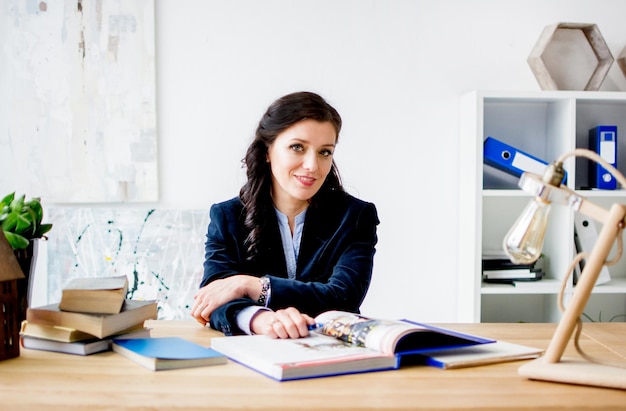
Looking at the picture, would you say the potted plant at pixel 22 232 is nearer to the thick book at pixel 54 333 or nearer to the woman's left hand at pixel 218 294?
the thick book at pixel 54 333

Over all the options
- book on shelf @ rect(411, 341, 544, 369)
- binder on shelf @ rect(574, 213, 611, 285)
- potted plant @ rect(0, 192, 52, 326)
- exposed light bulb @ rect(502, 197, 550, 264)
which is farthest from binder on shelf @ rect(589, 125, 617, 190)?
potted plant @ rect(0, 192, 52, 326)

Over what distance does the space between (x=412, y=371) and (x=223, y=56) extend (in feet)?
7.53

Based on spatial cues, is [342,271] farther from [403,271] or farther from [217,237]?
[403,271]

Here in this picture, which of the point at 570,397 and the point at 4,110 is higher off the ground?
the point at 4,110

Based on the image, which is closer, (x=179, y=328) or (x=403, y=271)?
(x=179, y=328)

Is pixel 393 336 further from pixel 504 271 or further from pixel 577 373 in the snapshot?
pixel 504 271

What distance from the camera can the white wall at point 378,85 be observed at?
315 centimetres

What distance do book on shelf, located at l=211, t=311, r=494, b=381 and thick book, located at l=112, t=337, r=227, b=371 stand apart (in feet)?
0.16

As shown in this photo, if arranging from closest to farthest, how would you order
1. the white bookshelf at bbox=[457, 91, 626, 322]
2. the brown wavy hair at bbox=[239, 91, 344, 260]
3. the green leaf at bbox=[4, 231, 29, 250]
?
the green leaf at bbox=[4, 231, 29, 250], the brown wavy hair at bbox=[239, 91, 344, 260], the white bookshelf at bbox=[457, 91, 626, 322]

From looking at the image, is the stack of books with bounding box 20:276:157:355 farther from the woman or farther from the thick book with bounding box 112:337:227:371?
the woman

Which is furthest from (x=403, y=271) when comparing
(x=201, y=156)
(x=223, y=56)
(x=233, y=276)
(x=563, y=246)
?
(x=233, y=276)

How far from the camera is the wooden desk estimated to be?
100 cm

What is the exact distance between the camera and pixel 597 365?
116cm

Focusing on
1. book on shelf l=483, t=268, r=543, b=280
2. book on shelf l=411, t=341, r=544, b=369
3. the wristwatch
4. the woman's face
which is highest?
the woman's face
